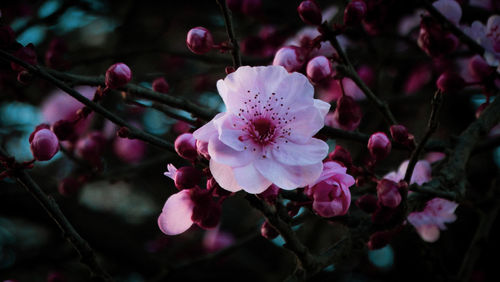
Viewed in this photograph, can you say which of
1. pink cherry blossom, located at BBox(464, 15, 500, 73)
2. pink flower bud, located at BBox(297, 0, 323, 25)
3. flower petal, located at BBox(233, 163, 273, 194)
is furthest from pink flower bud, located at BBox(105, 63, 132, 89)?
pink cherry blossom, located at BBox(464, 15, 500, 73)

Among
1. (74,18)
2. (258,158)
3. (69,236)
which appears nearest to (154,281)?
(69,236)

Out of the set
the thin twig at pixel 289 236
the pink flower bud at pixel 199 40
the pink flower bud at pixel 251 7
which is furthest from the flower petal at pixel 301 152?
the pink flower bud at pixel 251 7

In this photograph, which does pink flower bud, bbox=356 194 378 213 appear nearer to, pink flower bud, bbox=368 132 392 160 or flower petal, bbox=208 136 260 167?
pink flower bud, bbox=368 132 392 160

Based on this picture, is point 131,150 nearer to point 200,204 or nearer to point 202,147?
point 200,204

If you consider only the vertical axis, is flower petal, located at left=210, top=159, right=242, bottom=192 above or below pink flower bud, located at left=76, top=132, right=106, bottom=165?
below

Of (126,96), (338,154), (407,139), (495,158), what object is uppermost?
(126,96)

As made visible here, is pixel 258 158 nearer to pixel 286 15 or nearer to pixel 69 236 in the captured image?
pixel 69 236
